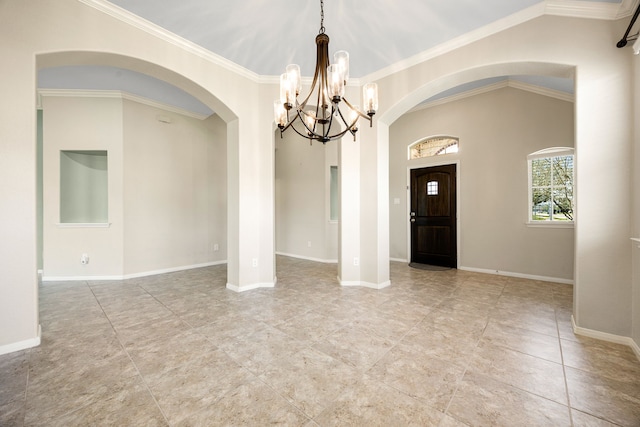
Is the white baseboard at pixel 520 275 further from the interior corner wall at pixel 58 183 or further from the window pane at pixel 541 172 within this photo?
the interior corner wall at pixel 58 183

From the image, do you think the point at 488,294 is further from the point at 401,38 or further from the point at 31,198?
the point at 31,198

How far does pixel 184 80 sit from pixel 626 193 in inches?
179

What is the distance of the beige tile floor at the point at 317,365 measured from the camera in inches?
55.1

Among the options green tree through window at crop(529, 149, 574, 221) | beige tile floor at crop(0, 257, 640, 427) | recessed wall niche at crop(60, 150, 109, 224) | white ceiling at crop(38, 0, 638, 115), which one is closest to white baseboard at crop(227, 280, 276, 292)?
beige tile floor at crop(0, 257, 640, 427)

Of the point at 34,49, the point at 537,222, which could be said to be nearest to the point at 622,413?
the point at 537,222

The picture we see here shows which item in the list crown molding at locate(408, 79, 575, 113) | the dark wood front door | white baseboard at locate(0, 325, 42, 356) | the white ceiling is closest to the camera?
white baseboard at locate(0, 325, 42, 356)

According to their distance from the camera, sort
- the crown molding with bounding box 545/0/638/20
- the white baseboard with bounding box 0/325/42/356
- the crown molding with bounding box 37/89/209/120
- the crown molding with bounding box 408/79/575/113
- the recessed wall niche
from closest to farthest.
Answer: the white baseboard with bounding box 0/325/42/356
the crown molding with bounding box 545/0/638/20
the crown molding with bounding box 408/79/575/113
the crown molding with bounding box 37/89/209/120
the recessed wall niche

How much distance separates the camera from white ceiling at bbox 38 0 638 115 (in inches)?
92.9

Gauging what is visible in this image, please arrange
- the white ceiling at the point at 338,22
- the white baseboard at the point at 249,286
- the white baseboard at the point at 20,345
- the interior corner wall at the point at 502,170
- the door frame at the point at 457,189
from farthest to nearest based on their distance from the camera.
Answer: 1. the door frame at the point at 457,189
2. the interior corner wall at the point at 502,170
3. the white baseboard at the point at 249,286
4. the white ceiling at the point at 338,22
5. the white baseboard at the point at 20,345

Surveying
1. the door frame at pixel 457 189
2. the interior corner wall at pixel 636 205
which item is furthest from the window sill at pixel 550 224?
the interior corner wall at pixel 636 205

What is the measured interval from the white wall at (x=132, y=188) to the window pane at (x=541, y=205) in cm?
616

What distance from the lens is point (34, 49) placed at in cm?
210

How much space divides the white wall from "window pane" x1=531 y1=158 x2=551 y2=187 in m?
6.14

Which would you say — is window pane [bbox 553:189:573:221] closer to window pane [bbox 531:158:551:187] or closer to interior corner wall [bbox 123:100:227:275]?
window pane [bbox 531:158:551:187]
